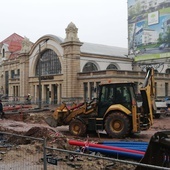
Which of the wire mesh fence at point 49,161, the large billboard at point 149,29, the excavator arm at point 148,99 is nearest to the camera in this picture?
the wire mesh fence at point 49,161

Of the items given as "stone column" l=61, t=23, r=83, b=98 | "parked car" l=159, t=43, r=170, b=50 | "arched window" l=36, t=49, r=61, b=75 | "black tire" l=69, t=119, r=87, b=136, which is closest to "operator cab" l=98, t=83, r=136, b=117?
"black tire" l=69, t=119, r=87, b=136

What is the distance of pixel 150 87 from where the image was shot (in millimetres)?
14148

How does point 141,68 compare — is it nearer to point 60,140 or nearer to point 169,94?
point 169,94

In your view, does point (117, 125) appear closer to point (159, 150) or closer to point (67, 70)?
point (159, 150)

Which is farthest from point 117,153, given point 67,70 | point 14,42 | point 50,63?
point 14,42

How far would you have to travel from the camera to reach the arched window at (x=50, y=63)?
4897 cm

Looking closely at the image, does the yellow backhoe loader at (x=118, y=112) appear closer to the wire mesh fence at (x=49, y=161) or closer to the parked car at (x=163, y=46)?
the wire mesh fence at (x=49, y=161)

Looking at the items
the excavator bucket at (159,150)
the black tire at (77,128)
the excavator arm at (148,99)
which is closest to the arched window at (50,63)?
the black tire at (77,128)

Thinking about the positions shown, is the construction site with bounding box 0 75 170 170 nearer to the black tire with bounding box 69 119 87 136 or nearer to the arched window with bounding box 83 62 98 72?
the black tire with bounding box 69 119 87 136

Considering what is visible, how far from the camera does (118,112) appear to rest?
13586mm

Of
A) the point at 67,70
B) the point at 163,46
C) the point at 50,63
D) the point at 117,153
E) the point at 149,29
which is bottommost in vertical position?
the point at 117,153

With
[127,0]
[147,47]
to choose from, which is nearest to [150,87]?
[147,47]

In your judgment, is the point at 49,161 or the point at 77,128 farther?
the point at 77,128

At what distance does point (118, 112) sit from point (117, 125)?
64 centimetres
